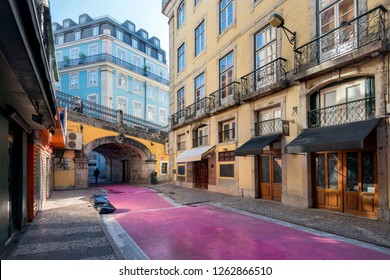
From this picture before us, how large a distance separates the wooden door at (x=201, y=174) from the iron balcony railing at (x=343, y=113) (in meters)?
7.80

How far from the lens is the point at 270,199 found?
1050 centimetres

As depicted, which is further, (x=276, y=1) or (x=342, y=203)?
(x=276, y=1)

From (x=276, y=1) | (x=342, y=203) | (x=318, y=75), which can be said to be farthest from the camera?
(x=276, y=1)

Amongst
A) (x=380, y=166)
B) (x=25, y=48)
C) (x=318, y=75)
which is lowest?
(x=380, y=166)

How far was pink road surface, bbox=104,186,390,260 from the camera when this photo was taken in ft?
14.8

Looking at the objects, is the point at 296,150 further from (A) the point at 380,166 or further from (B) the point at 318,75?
(B) the point at 318,75

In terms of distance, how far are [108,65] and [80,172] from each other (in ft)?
52.9

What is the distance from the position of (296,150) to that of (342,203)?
85.5 inches

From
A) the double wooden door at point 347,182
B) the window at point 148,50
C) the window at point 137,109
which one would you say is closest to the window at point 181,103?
the double wooden door at point 347,182

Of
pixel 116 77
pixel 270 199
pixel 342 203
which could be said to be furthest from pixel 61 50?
pixel 342 203

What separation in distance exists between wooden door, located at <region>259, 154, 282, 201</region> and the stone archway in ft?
37.7

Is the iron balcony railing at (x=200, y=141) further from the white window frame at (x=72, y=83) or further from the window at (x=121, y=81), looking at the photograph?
the white window frame at (x=72, y=83)

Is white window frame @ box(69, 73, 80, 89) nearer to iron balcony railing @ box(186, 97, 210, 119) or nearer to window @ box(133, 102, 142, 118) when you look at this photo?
Result: window @ box(133, 102, 142, 118)

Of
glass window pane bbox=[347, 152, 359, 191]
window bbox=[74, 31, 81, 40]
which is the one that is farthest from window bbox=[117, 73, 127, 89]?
glass window pane bbox=[347, 152, 359, 191]
